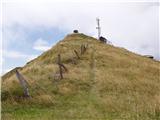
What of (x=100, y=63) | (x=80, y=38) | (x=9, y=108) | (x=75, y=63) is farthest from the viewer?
(x=80, y=38)

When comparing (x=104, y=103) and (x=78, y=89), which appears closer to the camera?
(x=104, y=103)

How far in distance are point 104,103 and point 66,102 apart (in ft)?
7.56

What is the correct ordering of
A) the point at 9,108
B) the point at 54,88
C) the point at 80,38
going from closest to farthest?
the point at 9,108
the point at 54,88
the point at 80,38

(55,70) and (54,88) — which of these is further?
(55,70)

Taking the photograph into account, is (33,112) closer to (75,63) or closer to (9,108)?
(9,108)

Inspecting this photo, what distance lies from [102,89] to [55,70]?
A: 8791 millimetres

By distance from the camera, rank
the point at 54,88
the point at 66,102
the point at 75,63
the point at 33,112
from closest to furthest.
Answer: the point at 33,112 → the point at 66,102 → the point at 54,88 → the point at 75,63

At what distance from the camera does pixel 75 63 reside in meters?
38.4

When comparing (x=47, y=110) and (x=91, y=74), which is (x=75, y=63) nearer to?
(x=91, y=74)

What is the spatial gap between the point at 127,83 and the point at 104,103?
9.33 m

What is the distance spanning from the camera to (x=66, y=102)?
65.9 ft

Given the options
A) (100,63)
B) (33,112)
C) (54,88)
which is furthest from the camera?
(100,63)

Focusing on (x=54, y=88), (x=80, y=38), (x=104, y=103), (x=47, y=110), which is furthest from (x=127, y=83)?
(x=80, y=38)

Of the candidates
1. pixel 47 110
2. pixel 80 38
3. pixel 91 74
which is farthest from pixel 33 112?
pixel 80 38
